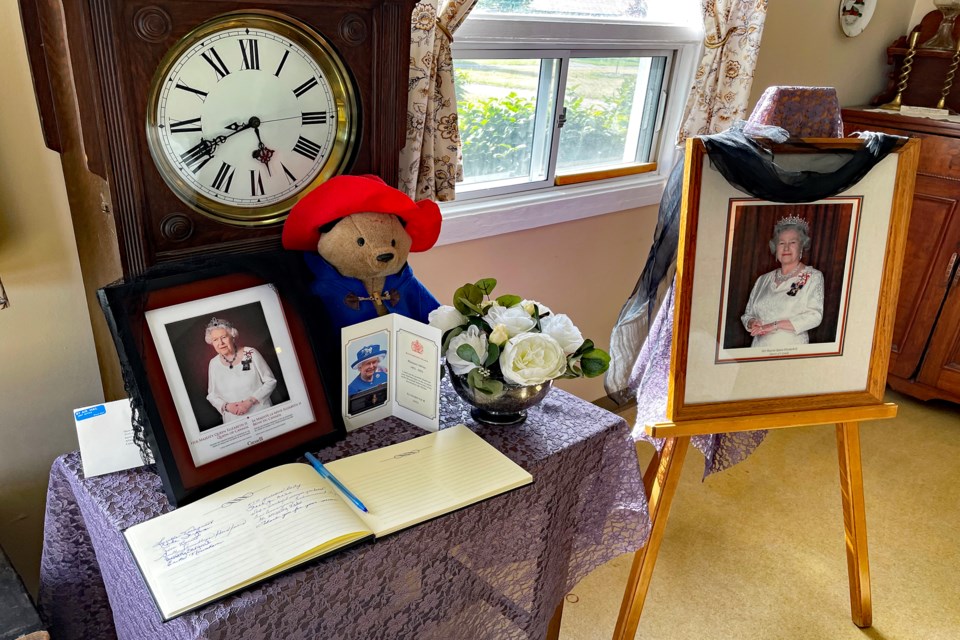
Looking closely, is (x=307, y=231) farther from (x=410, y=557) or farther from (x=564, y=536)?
(x=564, y=536)

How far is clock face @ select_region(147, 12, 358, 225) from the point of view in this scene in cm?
86

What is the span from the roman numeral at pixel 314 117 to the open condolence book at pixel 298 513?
1.58 ft

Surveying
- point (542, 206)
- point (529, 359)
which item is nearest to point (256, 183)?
point (529, 359)

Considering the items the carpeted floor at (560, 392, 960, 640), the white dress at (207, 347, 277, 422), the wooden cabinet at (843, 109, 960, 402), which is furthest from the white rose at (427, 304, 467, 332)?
the wooden cabinet at (843, 109, 960, 402)

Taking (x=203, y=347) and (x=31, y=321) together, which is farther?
(x=31, y=321)

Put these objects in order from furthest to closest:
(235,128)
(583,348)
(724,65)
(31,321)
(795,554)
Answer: (724,65)
(795,554)
(31,321)
(583,348)
(235,128)

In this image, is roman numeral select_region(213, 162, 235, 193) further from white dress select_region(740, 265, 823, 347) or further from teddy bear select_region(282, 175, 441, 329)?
white dress select_region(740, 265, 823, 347)

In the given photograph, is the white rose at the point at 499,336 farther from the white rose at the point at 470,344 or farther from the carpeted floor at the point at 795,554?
the carpeted floor at the point at 795,554

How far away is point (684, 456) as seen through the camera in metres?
1.38

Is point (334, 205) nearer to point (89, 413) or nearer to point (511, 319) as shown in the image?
point (511, 319)

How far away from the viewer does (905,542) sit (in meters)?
1.99

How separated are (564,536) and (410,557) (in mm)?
324

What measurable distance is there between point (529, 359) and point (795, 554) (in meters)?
1.39

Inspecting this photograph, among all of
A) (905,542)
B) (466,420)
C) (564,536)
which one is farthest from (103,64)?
(905,542)
